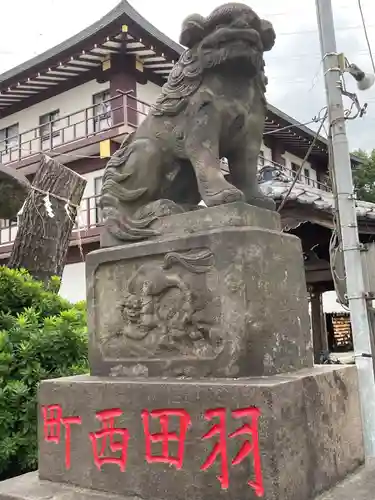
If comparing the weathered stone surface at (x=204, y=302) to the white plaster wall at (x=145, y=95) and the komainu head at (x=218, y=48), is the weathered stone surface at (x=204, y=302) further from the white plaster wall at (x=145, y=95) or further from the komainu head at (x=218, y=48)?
the white plaster wall at (x=145, y=95)

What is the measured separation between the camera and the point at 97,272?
251 centimetres

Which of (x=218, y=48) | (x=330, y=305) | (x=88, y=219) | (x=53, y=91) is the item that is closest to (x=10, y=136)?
(x=53, y=91)

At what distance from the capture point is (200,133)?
235 centimetres

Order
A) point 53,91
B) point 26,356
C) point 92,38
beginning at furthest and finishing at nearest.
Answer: point 53,91
point 92,38
point 26,356

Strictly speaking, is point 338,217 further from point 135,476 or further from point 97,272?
point 135,476

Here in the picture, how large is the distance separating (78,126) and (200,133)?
11894 mm

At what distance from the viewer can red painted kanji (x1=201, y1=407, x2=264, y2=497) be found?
1749 mm

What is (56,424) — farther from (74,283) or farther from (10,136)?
(10,136)

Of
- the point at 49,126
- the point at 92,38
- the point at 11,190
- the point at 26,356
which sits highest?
the point at 92,38

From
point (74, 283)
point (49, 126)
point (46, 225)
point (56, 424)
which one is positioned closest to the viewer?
point (56, 424)

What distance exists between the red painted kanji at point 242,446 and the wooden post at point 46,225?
4029 mm

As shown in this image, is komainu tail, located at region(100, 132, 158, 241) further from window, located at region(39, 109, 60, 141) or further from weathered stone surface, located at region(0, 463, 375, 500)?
window, located at region(39, 109, 60, 141)

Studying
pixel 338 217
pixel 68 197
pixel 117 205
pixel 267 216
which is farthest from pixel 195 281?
pixel 68 197

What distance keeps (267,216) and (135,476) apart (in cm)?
130
